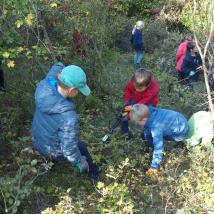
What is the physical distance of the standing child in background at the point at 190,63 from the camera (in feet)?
23.2

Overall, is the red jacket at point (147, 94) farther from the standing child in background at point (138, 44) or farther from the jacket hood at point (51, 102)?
the standing child in background at point (138, 44)

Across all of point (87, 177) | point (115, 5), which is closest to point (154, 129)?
point (87, 177)

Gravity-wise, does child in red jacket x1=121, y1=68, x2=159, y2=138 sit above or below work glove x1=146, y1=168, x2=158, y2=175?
above

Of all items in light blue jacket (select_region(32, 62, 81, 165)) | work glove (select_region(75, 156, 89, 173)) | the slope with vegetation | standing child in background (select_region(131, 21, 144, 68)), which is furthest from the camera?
standing child in background (select_region(131, 21, 144, 68))

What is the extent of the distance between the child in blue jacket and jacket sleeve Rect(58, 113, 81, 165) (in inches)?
35.4

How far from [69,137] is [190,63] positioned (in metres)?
4.24

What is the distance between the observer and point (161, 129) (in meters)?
4.38

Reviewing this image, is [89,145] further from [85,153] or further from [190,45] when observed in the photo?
[190,45]

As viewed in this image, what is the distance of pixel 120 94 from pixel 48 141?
2753 millimetres

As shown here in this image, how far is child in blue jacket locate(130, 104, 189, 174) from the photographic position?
4273 mm

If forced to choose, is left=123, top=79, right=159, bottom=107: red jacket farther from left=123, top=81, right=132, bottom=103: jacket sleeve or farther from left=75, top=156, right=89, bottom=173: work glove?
left=75, top=156, right=89, bottom=173: work glove

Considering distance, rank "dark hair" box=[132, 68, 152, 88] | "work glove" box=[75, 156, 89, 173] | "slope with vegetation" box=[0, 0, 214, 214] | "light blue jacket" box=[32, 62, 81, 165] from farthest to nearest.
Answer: "dark hair" box=[132, 68, 152, 88]
"work glove" box=[75, 156, 89, 173]
"slope with vegetation" box=[0, 0, 214, 214]
"light blue jacket" box=[32, 62, 81, 165]

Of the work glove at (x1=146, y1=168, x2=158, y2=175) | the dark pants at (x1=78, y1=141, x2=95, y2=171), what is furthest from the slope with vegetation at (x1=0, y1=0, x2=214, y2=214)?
the dark pants at (x1=78, y1=141, x2=95, y2=171)

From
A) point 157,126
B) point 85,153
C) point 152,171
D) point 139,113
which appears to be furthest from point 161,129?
point 85,153
